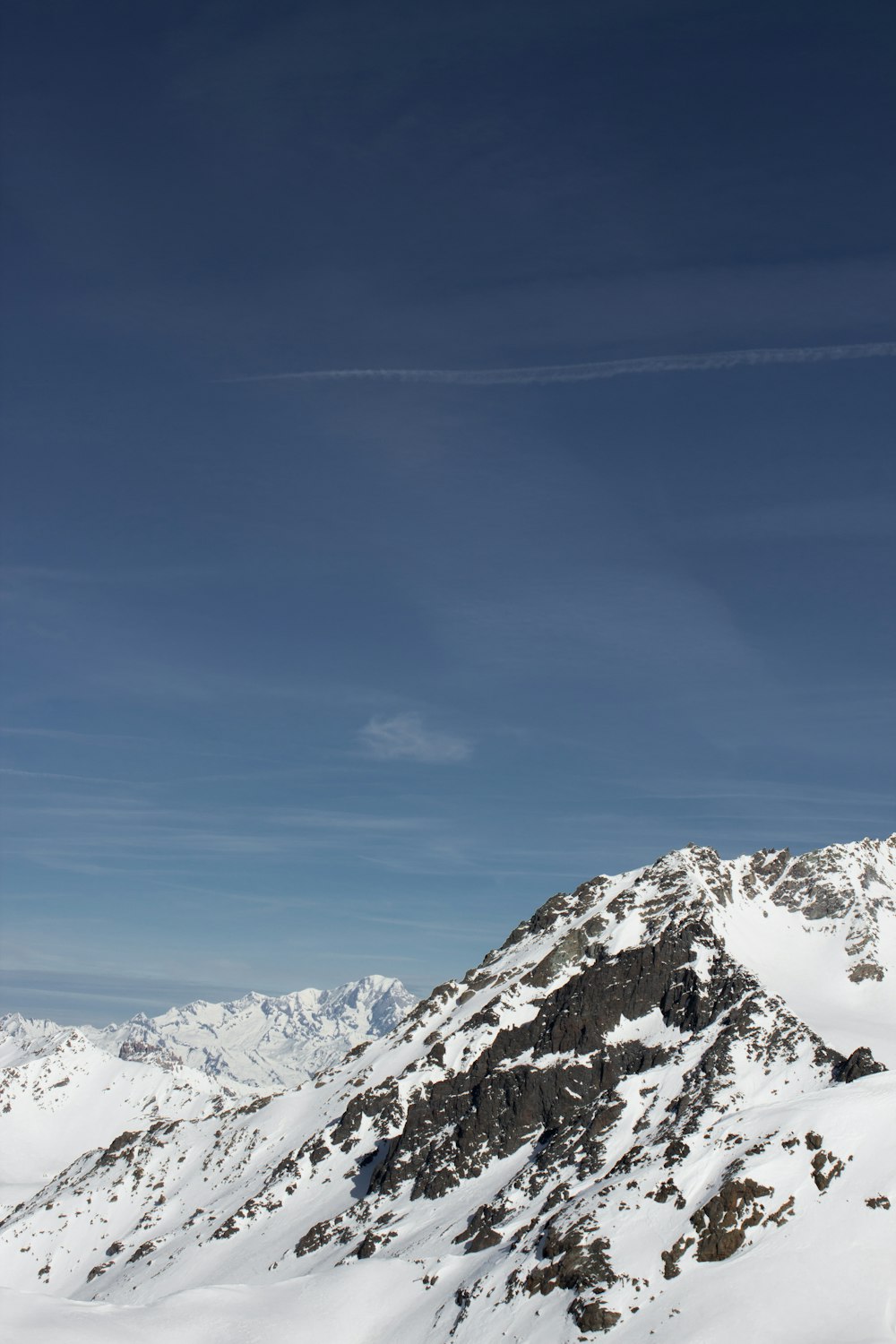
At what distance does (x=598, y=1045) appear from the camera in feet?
535

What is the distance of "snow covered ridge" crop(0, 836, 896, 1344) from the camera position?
91.3 meters

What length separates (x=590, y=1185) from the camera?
118500 mm

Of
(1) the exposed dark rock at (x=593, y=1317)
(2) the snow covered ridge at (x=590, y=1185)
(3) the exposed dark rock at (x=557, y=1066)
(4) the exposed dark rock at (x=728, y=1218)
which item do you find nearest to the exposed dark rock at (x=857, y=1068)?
(2) the snow covered ridge at (x=590, y=1185)

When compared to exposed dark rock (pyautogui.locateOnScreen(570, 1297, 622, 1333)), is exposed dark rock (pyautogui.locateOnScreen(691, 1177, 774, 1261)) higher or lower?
higher

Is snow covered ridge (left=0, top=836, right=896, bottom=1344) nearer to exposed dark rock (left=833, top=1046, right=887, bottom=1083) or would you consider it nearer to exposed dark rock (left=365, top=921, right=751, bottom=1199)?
exposed dark rock (left=365, top=921, right=751, bottom=1199)

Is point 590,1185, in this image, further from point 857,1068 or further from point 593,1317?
point 857,1068

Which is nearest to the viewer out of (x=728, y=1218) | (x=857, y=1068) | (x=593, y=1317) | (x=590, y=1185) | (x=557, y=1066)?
(x=593, y=1317)

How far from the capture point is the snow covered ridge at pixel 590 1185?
300 feet

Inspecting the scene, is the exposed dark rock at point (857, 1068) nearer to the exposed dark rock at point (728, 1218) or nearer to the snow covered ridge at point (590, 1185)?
the snow covered ridge at point (590, 1185)

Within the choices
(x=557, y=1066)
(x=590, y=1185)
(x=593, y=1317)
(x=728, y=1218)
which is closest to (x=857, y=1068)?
(x=590, y=1185)

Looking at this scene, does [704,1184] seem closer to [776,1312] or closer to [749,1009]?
[776,1312]

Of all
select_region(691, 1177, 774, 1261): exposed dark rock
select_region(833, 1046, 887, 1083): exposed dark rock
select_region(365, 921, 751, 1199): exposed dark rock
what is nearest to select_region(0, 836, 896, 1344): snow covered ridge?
select_region(691, 1177, 774, 1261): exposed dark rock

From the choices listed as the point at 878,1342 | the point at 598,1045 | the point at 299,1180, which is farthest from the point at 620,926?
the point at 878,1342

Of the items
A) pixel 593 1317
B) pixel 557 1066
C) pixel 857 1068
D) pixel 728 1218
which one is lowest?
pixel 593 1317
